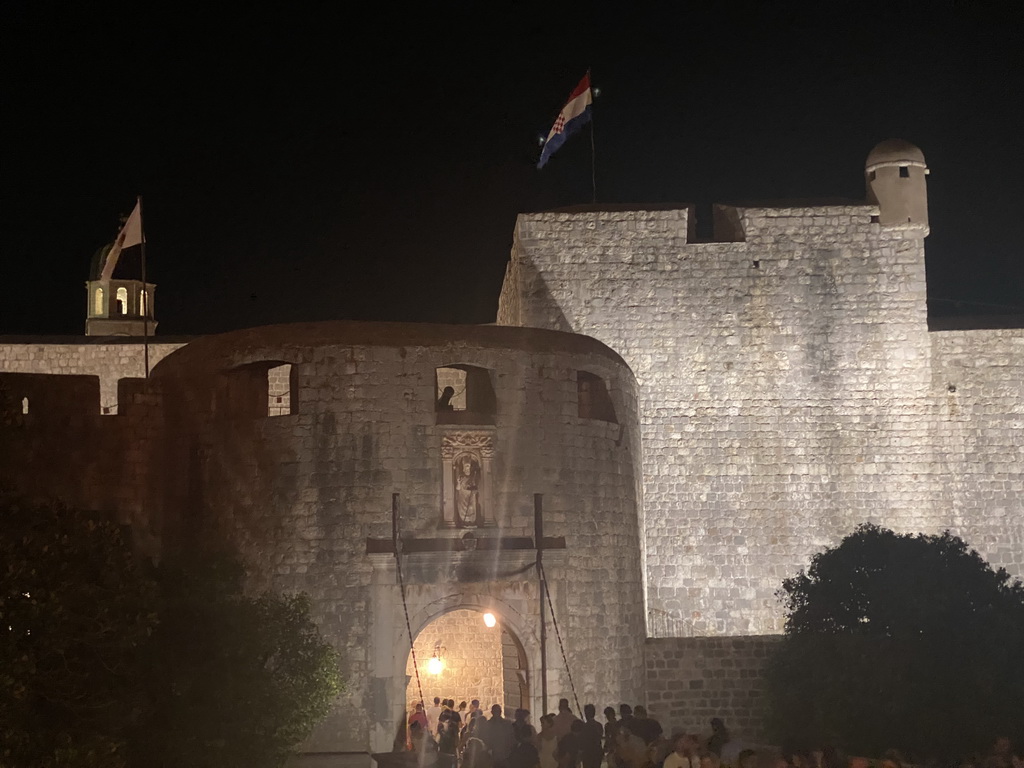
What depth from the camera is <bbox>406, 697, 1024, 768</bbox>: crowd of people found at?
11.8 m

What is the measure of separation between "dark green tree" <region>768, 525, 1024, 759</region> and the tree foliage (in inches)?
257

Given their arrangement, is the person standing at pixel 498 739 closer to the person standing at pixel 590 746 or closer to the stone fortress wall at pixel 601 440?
the person standing at pixel 590 746

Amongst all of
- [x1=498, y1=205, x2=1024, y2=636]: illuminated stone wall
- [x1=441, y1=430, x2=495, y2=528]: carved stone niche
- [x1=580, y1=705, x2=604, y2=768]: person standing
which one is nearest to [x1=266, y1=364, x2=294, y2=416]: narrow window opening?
[x1=498, y1=205, x2=1024, y2=636]: illuminated stone wall

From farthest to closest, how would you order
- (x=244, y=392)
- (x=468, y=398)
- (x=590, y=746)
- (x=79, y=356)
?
1. (x=79, y=356)
2. (x=468, y=398)
3. (x=244, y=392)
4. (x=590, y=746)

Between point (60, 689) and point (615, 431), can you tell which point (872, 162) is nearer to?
point (615, 431)

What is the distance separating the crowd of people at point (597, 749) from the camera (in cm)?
1180

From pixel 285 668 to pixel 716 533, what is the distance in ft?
31.2

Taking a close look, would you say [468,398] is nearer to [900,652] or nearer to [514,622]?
[514,622]

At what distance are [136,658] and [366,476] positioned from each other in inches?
171

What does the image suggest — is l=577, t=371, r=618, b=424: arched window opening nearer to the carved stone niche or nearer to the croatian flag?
the carved stone niche

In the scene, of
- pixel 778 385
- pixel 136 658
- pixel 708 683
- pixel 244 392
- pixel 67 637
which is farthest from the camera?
pixel 778 385

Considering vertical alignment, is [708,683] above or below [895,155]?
below

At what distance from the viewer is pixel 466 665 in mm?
22516

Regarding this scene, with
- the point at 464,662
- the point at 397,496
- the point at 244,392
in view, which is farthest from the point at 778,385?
the point at 244,392
